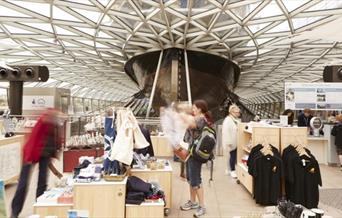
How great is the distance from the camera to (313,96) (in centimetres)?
816

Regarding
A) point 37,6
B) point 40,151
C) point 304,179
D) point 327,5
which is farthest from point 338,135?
point 37,6

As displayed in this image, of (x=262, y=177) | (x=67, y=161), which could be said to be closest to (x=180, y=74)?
(x=67, y=161)

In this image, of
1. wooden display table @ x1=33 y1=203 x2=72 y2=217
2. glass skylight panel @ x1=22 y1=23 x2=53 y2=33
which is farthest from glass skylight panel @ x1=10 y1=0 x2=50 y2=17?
wooden display table @ x1=33 y1=203 x2=72 y2=217

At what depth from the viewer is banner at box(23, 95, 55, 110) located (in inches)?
499

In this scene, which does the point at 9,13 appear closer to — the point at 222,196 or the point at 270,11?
the point at 270,11

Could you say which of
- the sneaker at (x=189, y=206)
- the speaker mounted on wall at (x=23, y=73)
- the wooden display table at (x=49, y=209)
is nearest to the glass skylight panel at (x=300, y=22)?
the speaker mounted on wall at (x=23, y=73)

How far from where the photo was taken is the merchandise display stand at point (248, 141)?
5.61m

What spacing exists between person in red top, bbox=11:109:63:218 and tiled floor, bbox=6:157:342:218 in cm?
57

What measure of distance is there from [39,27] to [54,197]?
15165 millimetres

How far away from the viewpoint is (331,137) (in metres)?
9.53

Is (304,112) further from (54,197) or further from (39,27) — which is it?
(39,27)

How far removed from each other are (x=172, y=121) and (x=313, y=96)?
497 centimetres

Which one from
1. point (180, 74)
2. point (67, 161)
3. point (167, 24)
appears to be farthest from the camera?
point (180, 74)

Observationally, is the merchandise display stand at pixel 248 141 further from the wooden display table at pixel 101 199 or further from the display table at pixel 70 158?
the display table at pixel 70 158
